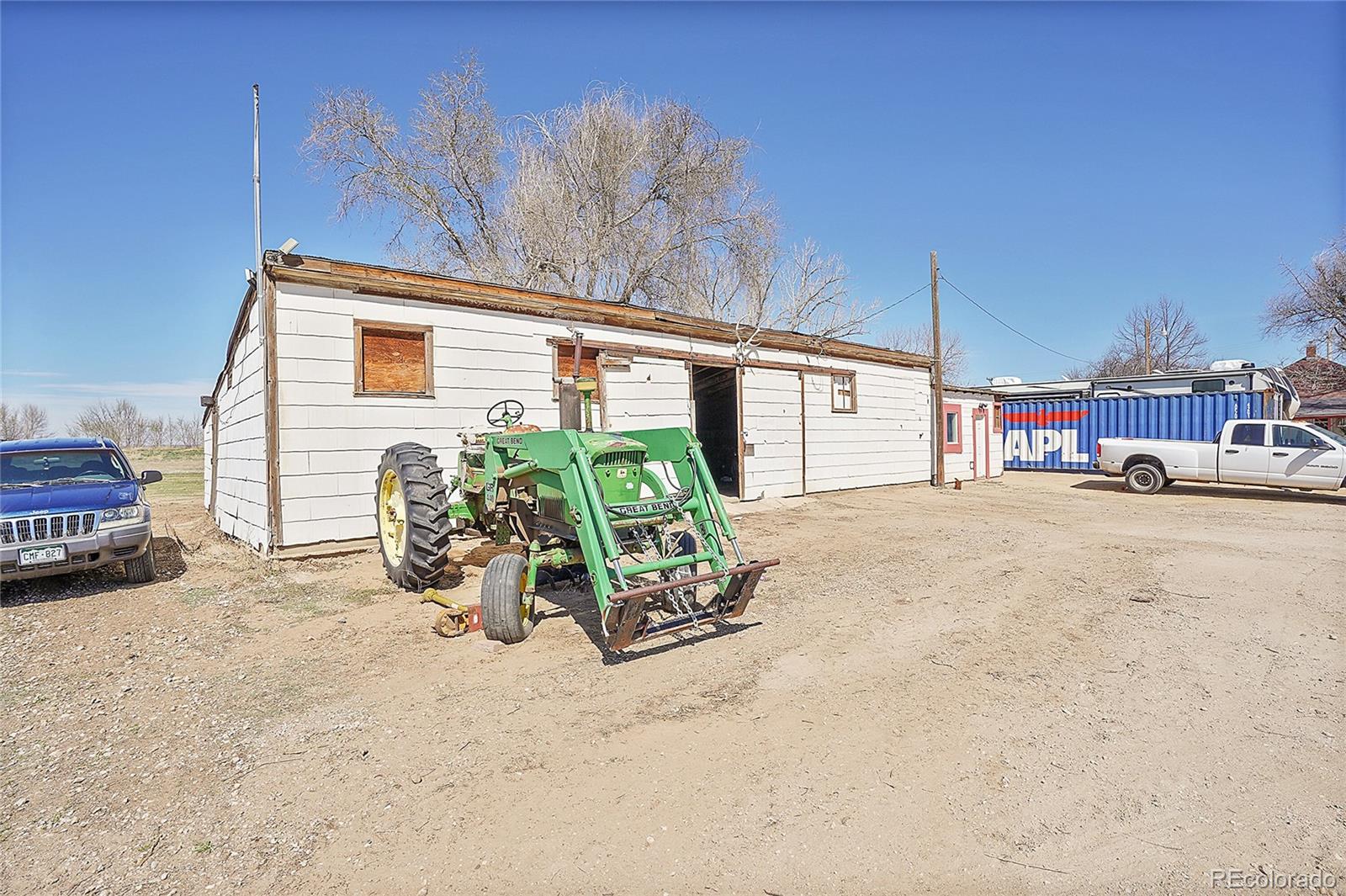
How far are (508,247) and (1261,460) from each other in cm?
2039

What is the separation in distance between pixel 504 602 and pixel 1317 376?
42.8 meters

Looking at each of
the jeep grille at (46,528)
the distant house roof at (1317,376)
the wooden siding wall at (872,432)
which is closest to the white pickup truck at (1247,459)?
the wooden siding wall at (872,432)

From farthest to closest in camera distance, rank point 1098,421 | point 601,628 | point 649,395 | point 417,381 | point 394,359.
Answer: point 1098,421, point 649,395, point 417,381, point 394,359, point 601,628

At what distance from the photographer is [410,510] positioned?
589 centimetres

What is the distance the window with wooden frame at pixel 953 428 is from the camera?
1872cm

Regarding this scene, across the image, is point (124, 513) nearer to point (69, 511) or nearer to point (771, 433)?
point (69, 511)

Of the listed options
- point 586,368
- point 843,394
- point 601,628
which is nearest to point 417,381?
point 586,368

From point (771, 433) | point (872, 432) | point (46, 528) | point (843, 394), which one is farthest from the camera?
point (872, 432)

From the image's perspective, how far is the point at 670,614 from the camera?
16.9ft

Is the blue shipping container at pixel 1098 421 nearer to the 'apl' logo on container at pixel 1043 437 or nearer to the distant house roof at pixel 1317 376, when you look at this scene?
the 'apl' logo on container at pixel 1043 437

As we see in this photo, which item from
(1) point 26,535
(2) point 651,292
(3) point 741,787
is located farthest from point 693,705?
(2) point 651,292

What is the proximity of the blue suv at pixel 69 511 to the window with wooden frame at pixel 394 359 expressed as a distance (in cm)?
248

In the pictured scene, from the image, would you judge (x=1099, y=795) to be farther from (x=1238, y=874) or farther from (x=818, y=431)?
(x=818, y=431)

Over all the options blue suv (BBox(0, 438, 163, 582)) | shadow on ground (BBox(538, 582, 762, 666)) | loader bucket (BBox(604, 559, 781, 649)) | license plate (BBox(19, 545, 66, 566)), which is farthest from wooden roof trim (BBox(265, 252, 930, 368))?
loader bucket (BBox(604, 559, 781, 649))
